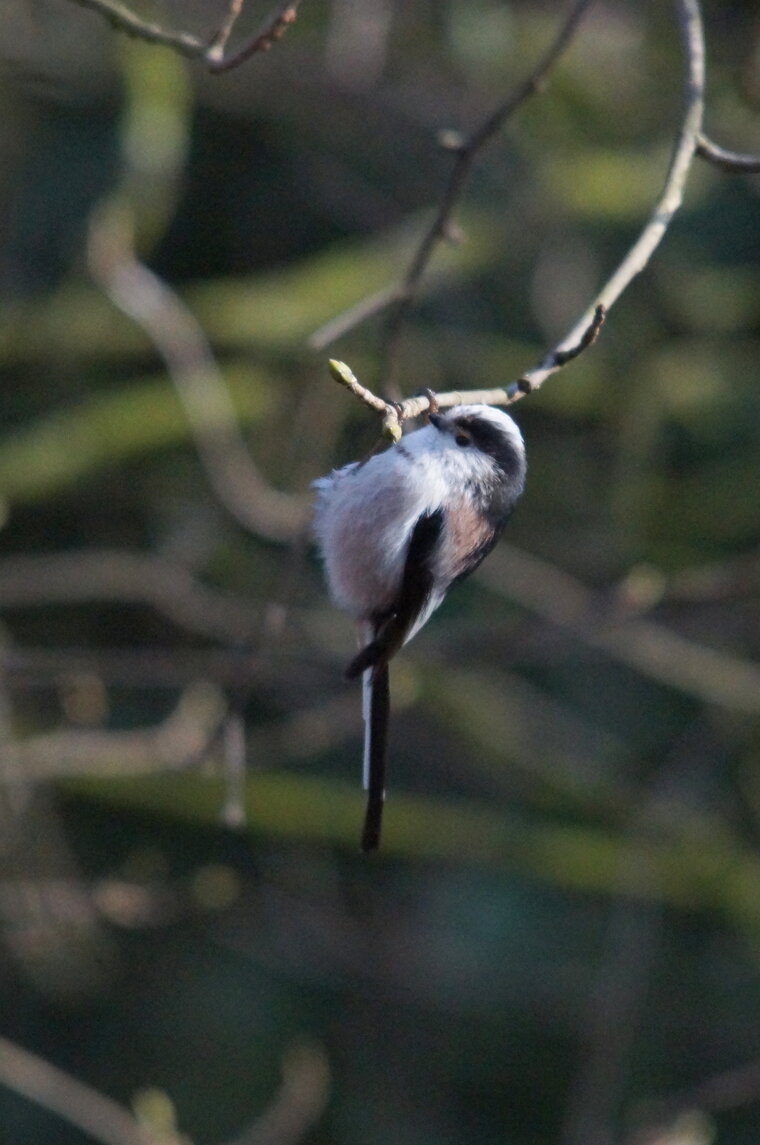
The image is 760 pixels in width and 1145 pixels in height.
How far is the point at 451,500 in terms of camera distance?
76.3 inches

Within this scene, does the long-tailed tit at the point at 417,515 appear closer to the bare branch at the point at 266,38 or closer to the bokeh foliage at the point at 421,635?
the bare branch at the point at 266,38

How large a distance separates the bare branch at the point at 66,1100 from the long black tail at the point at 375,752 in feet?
4.19

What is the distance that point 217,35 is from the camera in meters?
1.76

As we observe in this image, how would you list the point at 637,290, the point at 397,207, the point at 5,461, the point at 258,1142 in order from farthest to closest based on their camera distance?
1. the point at 397,207
2. the point at 637,290
3. the point at 5,461
4. the point at 258,1142

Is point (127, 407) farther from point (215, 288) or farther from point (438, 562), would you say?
point (438, 562)

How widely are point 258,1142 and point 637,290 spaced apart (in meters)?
2.74

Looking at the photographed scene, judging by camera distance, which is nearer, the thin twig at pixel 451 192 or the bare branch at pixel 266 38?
the bare branch at pixel 266 38

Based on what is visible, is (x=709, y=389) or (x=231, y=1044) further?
(x=231, y=1044)

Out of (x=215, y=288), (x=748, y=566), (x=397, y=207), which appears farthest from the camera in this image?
(x=397, y=207)

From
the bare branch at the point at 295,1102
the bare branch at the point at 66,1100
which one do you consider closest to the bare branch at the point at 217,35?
the bare branch at the point at 66,1100

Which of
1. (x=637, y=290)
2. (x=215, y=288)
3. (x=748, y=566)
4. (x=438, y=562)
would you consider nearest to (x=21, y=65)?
(x=215, y=288)

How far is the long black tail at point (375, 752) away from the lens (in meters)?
1.66

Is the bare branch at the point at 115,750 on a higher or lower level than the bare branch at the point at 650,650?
lower

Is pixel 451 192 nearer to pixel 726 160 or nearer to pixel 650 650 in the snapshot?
pixel 726 160
